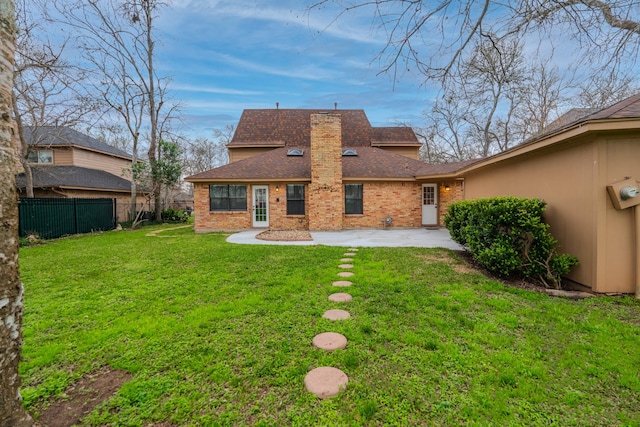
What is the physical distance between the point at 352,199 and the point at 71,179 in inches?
634

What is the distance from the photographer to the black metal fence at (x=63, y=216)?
9977mm

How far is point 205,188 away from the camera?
40.0ft

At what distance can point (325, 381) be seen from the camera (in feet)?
7.11

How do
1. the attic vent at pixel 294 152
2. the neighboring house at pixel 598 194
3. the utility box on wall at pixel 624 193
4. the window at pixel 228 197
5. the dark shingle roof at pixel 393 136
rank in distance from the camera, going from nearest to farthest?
the utility box on wall at pixel 624 193
the neighboring house at pixel 598 194
the window at pixel 228 197
the attic vent at pixel 294 152
the dark shingle roof at pixel 393 136

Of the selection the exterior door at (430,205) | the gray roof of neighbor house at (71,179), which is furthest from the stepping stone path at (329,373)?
the gray roof of neighbor house at (71,179)

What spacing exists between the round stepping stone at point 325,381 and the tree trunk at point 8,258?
1741mm

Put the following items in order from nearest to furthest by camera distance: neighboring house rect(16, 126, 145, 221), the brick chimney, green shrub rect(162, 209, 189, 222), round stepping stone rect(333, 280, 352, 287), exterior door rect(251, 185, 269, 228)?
round stepping stone rect(333, 280, 352, 287)
the brick chimney
exterior door rect(251, 185, 269, 228)
neighboring house rect(16, 126, 145, 221)
green shrub rect(162, 209, 189, 222)

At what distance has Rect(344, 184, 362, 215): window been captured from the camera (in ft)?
40.7

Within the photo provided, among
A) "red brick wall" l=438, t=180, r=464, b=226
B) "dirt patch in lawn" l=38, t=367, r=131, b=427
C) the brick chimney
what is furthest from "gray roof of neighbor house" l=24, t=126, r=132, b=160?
"red brick wall" l=438, t=180, r=464, b=226

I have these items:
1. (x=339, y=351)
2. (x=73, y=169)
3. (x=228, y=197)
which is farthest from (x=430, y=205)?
(x=73, y=169)

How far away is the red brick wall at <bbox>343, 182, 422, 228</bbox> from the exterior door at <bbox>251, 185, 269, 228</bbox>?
3.66 m

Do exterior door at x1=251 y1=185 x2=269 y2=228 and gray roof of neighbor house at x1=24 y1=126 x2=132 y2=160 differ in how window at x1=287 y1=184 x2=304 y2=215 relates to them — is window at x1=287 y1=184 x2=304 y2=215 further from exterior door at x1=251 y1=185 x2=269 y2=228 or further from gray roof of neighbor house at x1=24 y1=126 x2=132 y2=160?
gray roof of neighbor house at x1=24 y1=126 x2=132 y2=160

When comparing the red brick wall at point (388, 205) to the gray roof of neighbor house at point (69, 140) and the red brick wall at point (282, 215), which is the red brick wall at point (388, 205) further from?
the gray roof of neighbor house at point (69, 140)

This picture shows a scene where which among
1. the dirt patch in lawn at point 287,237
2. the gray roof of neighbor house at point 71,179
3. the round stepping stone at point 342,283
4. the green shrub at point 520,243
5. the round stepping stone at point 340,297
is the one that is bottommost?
the round stepping stone at point 340,297
